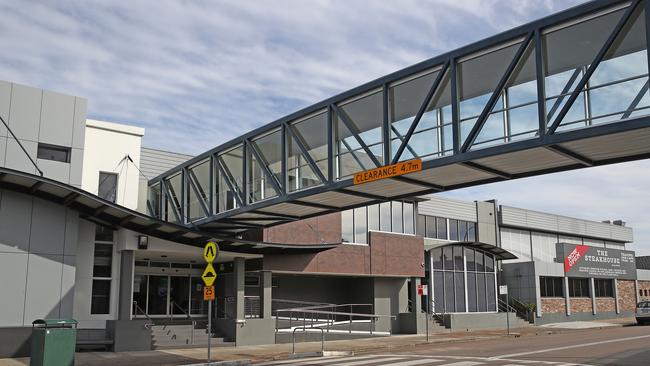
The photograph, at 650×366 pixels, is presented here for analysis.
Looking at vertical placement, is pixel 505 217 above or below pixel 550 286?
above

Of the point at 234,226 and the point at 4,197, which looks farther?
the point at 234,226

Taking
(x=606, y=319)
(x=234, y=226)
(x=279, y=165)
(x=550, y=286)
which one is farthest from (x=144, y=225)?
(x=606, y=319)

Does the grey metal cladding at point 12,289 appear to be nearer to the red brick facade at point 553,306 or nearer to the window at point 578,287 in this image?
the red brick facade at point 553,306

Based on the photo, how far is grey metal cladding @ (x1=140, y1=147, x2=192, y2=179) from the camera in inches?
1094

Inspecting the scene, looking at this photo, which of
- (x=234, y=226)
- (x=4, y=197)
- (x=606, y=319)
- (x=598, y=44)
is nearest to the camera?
(x=598, y=44)

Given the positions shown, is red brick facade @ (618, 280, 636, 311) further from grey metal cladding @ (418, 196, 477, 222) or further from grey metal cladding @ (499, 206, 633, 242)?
grey metal cladding @ (418, 196, 477, 222)

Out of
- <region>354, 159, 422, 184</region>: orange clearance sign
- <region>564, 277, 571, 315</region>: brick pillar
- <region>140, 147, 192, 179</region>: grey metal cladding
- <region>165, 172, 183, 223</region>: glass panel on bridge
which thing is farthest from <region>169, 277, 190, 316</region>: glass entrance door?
<region>564, 277, 571, 315</region>: brick pillar

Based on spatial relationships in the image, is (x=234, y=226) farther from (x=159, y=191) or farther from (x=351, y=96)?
(x=351, y=96)

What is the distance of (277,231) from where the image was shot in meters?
27.1

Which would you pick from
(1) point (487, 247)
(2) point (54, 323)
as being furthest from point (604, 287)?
(2) point (54, 323)

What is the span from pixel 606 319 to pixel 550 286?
6655 mm

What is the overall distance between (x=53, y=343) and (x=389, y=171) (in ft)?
28.0

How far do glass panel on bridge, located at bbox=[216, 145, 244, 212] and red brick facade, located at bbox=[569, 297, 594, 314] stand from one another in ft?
104

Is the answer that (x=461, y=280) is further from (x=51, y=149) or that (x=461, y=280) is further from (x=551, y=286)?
(x=51, y=149)
